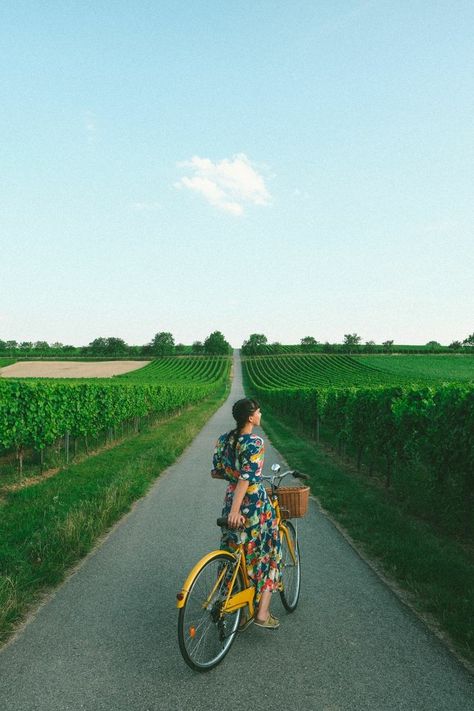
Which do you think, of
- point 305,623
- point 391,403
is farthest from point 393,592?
point 391,403

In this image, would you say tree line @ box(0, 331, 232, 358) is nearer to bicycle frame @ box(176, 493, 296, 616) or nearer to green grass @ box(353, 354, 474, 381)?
green grass @ box(353, 354, 474, 381)

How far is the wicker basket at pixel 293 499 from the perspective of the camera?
429 centimetres

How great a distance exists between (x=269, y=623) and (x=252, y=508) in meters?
1.13

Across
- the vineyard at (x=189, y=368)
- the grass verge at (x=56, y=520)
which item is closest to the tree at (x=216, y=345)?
the vineyard at (x=189, y=368)

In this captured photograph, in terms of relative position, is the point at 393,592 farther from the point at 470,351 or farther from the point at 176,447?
the point at 470,351

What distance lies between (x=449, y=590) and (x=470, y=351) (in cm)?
13561

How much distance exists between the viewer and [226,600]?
3.62 meters

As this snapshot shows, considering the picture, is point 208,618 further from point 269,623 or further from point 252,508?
point 252,508

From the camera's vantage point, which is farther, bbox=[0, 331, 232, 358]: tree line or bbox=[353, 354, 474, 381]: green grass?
bbox=[0, 331, 232, 358]: tree line

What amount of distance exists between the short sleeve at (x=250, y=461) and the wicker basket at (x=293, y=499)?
0.64 m

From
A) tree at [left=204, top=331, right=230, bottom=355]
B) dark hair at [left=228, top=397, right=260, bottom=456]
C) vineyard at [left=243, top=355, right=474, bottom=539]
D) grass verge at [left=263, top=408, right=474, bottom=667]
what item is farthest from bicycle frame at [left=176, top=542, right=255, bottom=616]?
tree at [left=204, top=331, right=230, bottom=355]

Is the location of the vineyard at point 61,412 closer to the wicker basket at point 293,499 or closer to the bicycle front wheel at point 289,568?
the bicycle front wheel at point 289,568

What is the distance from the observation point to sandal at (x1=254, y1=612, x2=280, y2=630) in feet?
13.1

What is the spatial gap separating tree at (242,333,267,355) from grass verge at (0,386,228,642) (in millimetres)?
146918
